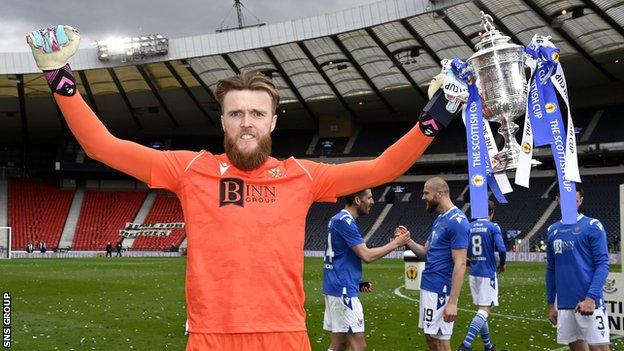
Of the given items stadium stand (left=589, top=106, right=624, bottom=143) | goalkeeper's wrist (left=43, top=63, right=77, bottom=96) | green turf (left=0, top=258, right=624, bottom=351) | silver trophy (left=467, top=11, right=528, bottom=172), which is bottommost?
green turf (left=0, top=258, right=624, bottom=351)

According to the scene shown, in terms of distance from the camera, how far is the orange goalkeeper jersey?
3.08 metres

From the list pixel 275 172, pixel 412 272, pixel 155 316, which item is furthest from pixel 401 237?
pixel 412 272

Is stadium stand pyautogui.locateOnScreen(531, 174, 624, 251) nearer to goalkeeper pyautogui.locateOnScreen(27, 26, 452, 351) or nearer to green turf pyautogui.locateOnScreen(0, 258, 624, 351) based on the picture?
green turf pyautogui.locateOnScreen(0, 258, 624, 351)

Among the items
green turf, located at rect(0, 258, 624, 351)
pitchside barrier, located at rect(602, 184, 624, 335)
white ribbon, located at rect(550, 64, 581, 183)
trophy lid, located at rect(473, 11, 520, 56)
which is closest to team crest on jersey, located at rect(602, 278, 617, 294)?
pitchside barrier, located at rect(602, 184, 624, 335)

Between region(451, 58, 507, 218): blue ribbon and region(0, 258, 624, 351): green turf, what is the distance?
605cm

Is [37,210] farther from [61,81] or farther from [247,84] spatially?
[247,84]

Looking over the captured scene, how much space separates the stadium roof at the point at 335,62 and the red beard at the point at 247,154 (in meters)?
27.1

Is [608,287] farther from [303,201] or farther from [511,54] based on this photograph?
[303,201]

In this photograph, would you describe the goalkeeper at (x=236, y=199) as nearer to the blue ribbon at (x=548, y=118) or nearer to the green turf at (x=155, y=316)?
the blue ribbon at (x=548, y=118)

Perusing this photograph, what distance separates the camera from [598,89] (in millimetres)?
43125

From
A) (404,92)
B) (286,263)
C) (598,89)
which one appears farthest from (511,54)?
(598,89)

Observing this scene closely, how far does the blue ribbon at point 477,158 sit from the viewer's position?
139 inches

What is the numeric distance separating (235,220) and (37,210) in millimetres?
51656

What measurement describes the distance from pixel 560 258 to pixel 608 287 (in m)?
3.58
